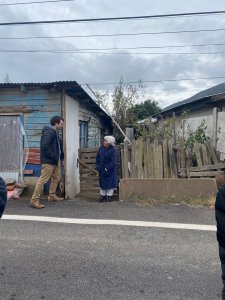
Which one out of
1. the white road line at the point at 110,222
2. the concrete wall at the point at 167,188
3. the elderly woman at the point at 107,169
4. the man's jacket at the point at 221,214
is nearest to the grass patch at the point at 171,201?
the concrete wall at the point at 167,188

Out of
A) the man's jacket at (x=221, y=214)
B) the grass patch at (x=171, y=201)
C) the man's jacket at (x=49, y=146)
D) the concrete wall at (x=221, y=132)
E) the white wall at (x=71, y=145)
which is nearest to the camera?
the man's jacket at (x=221, y=214)

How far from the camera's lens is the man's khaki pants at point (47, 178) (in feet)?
24.9

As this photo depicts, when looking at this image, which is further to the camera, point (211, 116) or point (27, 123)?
point (211, 116)

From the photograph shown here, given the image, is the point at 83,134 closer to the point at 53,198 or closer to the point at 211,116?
the point at 53,198

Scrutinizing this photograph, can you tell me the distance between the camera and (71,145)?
31.7ft

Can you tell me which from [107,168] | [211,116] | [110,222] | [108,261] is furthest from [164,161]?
[108,261]

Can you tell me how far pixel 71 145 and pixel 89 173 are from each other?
1.05m

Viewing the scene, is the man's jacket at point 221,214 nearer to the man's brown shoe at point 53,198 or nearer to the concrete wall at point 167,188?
the concrete wall at point 167,188

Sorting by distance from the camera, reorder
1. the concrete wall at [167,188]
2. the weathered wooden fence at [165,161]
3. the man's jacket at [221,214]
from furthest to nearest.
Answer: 1. the weathered wooden fence at [165,161]
2. the concrete wall at [167,188]
3. the man's jacket at [221,214]

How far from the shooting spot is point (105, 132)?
1770 centimetres

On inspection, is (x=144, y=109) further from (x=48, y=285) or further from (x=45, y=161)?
(x=48, y=285)

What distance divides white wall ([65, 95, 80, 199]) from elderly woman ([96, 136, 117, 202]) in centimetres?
112

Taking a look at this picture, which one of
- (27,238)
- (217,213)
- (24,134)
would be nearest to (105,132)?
(24,134)

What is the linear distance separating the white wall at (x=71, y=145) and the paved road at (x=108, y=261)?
276 cm
